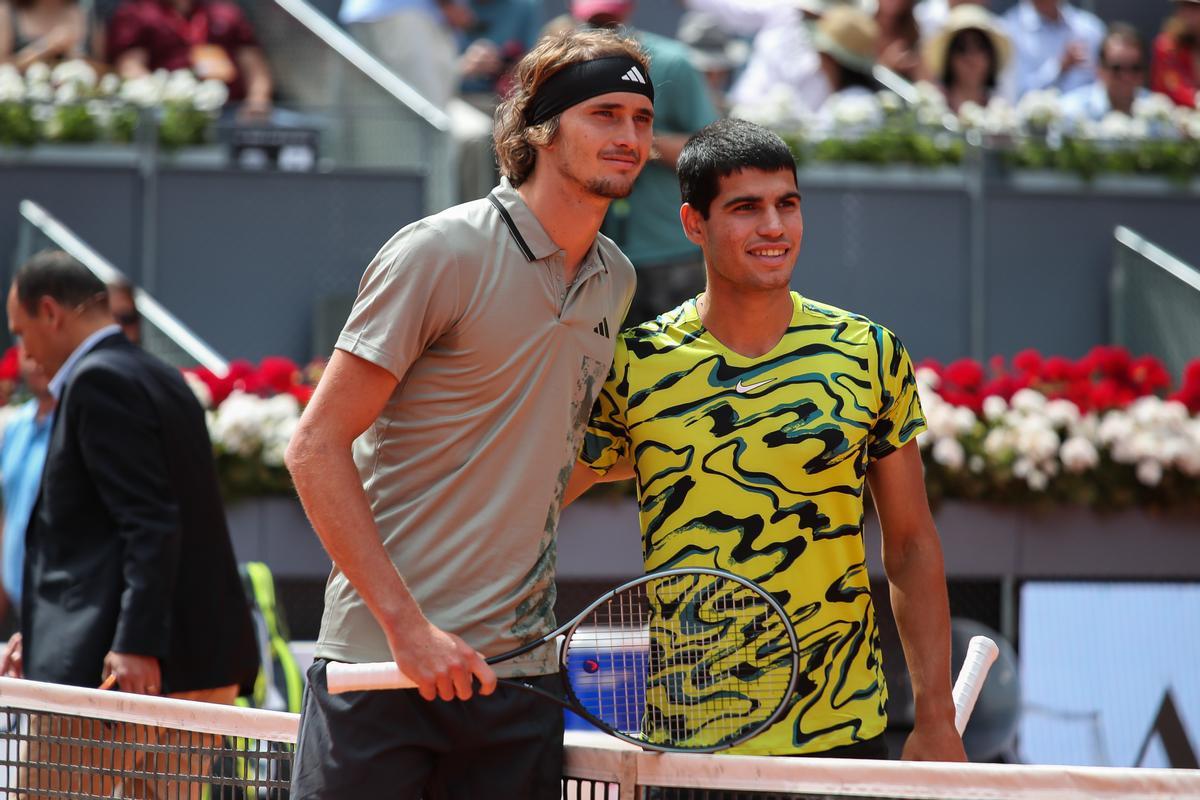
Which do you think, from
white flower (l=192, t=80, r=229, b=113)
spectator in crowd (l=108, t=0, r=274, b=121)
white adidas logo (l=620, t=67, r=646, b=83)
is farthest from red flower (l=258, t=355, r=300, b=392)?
white adidas logo (l=620, t=67, r=646, b=83)

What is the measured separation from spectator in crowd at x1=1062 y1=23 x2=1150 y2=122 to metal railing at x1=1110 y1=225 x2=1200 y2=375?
1563 millimetres

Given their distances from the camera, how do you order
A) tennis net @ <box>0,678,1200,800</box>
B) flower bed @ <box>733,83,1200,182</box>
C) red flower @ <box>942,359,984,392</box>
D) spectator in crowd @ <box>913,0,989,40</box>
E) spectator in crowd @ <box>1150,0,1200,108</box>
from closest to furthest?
tennis net @ <box>0,678,1200,800</box>, red flower @ <box>942,359,984,392</box>, flower bed @ <box>733,83,1200,182</box>, spectator in crowd @ <box>913,0,989,40</box>, spectator in crowd @ <box>1150,0,1200,108</box>

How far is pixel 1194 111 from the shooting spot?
31.1ft

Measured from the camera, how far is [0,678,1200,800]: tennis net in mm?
2463

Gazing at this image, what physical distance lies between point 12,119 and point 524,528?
6326mm

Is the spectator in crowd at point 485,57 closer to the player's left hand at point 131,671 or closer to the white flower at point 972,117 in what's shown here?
the white flower at point 972,117

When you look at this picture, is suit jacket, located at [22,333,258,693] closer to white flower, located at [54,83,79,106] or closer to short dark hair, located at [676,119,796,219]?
short dark hair, located at [676,119,796,219]

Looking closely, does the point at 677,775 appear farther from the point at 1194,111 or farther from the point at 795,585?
the point at 1194,111

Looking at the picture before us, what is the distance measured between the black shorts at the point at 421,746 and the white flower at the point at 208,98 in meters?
6.24

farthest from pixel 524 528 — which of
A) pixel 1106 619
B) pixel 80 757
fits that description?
pixel 1106 619

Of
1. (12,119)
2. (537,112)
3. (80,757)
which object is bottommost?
(80,757)

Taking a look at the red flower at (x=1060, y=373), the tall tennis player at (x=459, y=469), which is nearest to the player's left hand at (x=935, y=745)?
the tall tennis player at (x=459, y=469)

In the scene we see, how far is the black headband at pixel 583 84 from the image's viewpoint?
8.94ft

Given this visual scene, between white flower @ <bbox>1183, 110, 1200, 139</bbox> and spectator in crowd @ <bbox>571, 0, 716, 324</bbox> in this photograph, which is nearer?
spectator in crowd @ <bbox>571, 0, 716, 324</bbox>
